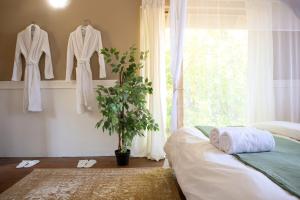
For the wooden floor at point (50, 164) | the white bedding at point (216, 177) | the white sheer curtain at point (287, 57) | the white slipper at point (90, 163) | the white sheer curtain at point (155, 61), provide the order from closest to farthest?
the white bedding at point (216, 177)
the white sheer curtain at point (287, 57)
the wooden floor at point (50, 164)
the white slipper at point (90, 163)
the white sheer curtain at point (155, 61)

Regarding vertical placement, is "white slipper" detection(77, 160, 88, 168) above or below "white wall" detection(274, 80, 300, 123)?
below

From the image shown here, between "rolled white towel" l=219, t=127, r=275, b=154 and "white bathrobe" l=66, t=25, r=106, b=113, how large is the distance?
228 centimetres

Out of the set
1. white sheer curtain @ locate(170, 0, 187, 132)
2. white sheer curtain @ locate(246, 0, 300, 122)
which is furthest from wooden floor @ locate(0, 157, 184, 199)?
white sheer curtain @ locate(246, 0, 300, 122)

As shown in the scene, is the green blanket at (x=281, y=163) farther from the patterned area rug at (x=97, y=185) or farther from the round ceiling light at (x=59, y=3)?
the round ceiling light at (x=59, y=3)

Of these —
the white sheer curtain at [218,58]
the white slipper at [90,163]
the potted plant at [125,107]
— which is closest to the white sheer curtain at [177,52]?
the white sheer curtain at [218,58]

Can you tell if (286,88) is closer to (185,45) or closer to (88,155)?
(185,45)

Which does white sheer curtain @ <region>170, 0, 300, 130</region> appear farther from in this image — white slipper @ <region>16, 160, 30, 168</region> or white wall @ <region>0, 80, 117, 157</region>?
white slipper @ <region>16, 160, 30, 168</region>

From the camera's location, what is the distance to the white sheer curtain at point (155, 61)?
3332mm

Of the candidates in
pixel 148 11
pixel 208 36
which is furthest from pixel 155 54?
pixel 208 36

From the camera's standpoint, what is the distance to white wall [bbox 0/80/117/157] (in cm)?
354

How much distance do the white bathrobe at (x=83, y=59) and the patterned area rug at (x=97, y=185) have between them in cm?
98

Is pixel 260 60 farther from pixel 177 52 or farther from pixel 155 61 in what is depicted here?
pixel 155 61

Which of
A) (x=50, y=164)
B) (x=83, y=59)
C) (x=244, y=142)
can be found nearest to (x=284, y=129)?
(x=244, y=142)

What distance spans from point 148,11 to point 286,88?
1.95 meters
